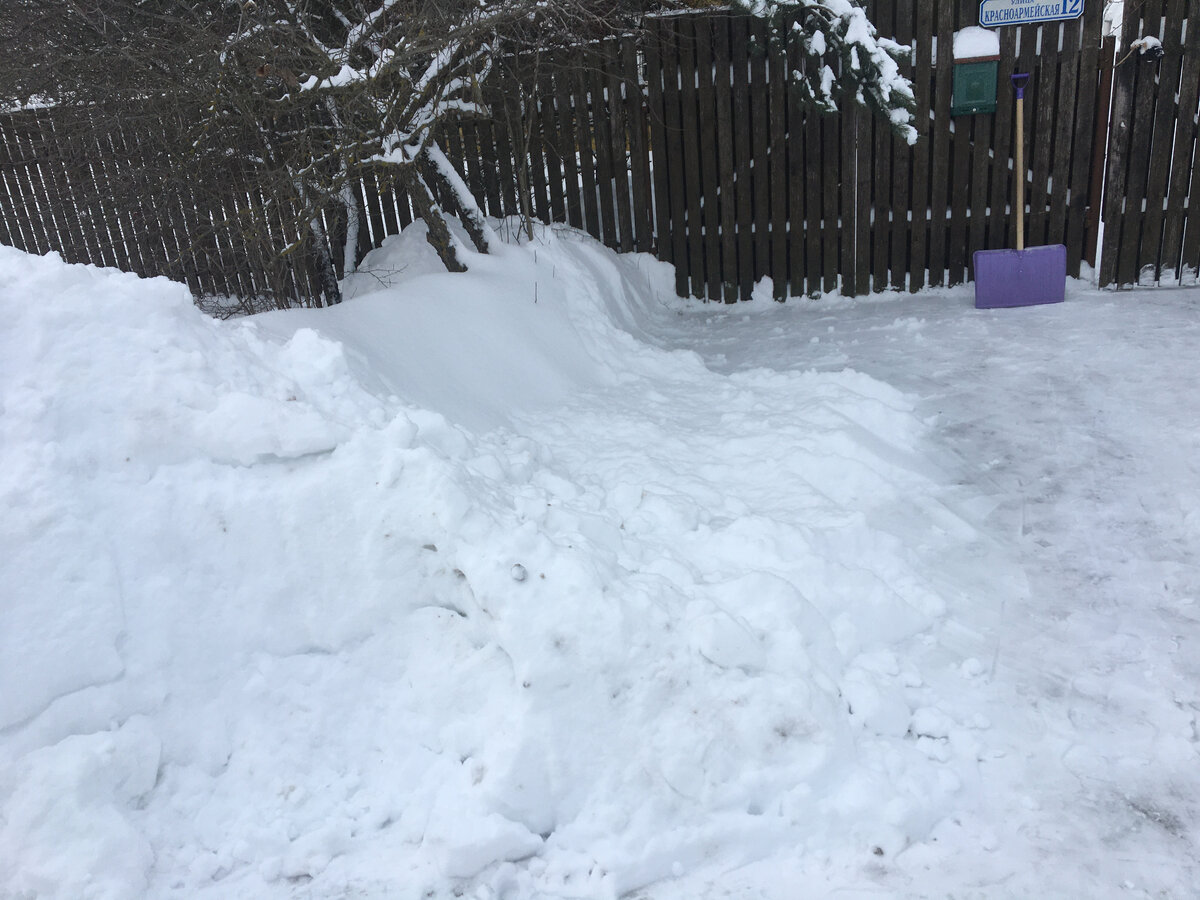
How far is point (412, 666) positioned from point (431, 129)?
13.4ft

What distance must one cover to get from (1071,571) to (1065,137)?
4.71 metres

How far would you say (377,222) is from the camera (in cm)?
787

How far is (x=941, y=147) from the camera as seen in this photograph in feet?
22.0

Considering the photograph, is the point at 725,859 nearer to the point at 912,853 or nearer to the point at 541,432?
the point at 912,853

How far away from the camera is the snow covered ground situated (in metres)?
2.16

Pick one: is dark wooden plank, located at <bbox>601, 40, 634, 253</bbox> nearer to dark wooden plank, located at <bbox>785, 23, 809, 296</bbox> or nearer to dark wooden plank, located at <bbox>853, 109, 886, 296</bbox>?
dark wooden plank, located at <bbox>785, 23, 809, 296</bbox>

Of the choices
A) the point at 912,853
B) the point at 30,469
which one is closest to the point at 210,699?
the point at 30,469

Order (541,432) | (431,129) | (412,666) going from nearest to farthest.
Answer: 1. (412,666)
2. (541,432)
3. (431,129)

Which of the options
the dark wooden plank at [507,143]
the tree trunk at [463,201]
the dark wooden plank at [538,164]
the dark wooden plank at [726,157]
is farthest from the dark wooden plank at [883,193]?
the tree trunk at [463,201]

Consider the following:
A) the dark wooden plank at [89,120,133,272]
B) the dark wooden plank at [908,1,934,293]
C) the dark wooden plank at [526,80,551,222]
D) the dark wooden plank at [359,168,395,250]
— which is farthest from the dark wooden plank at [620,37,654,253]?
the dark wooden plank at [89,120,133,272]

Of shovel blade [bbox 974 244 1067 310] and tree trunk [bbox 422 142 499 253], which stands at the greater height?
tree trunk [bbox 422 142 499 253]

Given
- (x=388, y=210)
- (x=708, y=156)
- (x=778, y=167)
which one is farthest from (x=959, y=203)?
(x=388, y=210)

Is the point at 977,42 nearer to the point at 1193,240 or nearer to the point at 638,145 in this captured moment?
the point at 1193,240

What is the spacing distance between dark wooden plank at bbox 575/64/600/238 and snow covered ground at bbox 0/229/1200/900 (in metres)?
4.24
